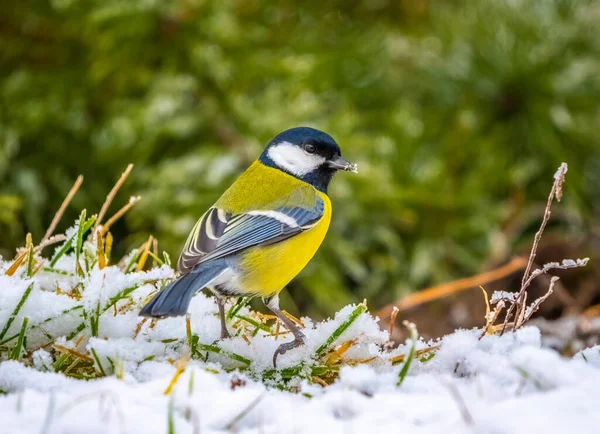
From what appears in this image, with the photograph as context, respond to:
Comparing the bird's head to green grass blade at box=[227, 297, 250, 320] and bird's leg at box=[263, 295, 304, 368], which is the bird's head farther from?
green grass blade at box=[227, 297, 250, 320]

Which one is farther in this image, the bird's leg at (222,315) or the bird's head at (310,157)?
the bird's head at (310,157)

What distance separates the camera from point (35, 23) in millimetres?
3947

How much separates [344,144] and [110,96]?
1.42m

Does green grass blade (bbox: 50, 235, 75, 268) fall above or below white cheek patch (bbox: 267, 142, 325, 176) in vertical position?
below

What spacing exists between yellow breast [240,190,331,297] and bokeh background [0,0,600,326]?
1.55m

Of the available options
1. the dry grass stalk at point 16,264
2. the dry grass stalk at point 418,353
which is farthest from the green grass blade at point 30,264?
the dry grass stalk at point 418,353

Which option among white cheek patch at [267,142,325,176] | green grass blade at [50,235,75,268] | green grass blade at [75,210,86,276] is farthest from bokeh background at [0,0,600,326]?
green grass blade at [75,210,86,276]

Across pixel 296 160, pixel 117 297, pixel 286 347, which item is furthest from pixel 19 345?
pixel 296 160

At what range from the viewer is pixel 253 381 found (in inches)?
54.7

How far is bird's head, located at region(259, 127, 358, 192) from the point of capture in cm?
246

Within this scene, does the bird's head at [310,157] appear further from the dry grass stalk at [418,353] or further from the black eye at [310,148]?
the dry grass stalk at [418,353]

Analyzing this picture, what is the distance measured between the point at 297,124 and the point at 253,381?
258cm

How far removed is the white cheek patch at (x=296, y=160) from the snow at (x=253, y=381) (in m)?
0.89

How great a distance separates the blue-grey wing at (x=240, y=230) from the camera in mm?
1907
